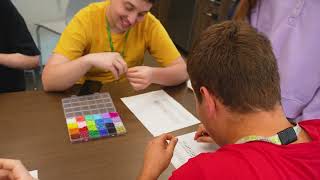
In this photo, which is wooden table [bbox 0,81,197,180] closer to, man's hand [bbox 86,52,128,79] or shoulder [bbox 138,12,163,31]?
man's hand [bbox 86,52,128,79]

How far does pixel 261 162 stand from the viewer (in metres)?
0.63

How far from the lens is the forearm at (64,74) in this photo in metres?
1.31

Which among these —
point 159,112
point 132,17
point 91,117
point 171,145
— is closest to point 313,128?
point 171,145

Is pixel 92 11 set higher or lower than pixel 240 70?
lower

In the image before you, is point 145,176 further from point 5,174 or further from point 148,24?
point 148,24

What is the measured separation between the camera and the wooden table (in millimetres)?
944

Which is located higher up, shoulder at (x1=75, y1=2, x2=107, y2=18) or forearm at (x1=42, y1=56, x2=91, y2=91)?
shoulder at (x1=75, y1=2, x2=107, y2=18)

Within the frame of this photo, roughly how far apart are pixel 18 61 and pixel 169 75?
27.4 inches

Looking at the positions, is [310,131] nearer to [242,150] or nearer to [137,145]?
[242,150]

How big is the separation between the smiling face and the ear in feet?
2.30

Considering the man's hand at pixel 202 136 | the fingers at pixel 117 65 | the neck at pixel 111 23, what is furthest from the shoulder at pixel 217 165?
the neck at pixel 111 23

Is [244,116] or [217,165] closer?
[217,165]

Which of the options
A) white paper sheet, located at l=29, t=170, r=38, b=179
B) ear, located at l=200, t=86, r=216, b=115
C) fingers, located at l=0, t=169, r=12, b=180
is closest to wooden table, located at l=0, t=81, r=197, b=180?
white paper sheet, located at l=29, t=170, r=38, b=179

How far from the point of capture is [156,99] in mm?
1357
